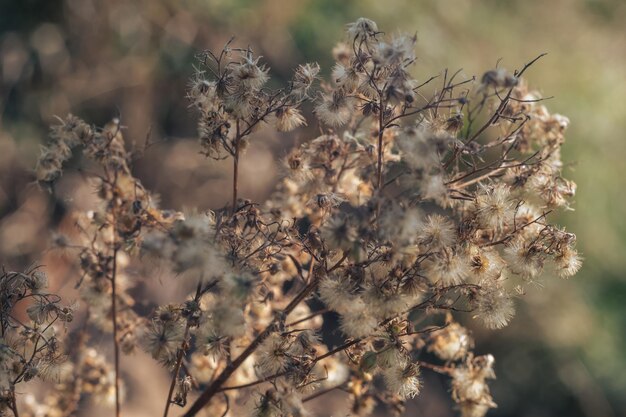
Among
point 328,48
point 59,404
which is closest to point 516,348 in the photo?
point 328,48

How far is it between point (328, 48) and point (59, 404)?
72.0 inches

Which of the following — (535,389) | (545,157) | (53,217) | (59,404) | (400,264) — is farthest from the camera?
(535,389)

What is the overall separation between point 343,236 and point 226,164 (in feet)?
4.90

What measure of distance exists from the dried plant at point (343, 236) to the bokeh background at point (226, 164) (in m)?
0.87

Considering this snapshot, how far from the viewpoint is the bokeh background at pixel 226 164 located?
78.9 inches

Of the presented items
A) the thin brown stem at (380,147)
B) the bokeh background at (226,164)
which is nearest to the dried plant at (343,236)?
the thin brown stem at (380,147)

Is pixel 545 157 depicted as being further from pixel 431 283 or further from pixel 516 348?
pixel 516 348

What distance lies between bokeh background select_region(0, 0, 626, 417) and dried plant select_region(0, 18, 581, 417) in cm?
87

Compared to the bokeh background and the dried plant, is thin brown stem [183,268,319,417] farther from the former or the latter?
the bokeh background

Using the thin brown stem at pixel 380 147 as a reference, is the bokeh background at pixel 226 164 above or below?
above

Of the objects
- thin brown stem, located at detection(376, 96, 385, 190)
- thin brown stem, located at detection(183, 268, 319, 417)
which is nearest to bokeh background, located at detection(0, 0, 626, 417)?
thin brown stem, located at detection(183, 268, 319, 417)

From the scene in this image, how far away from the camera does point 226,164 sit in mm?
2123

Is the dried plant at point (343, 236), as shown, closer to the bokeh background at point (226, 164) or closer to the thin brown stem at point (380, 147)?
the thin brown stem at point (380, 147)

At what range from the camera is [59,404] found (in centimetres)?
104
